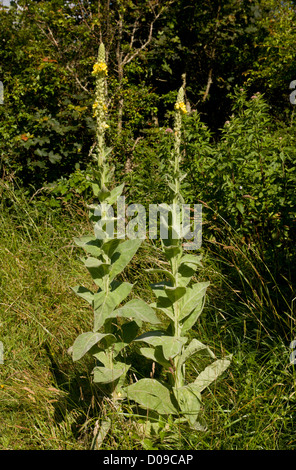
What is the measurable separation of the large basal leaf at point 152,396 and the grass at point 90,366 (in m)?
0.09

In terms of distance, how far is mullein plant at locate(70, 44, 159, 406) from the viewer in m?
1.95

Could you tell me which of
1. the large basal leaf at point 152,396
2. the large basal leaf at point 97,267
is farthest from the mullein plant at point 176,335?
the large basal leaf at point 97,267

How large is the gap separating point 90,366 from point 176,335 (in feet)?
2.32

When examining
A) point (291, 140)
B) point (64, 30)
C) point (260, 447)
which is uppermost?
point (64, 30)

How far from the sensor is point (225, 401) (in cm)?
217

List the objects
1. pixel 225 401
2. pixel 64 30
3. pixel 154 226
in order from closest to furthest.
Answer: pixel 225 401, pixel 154 226, pixel 64 30

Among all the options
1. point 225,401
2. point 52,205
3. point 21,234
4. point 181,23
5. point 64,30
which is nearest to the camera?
point 225,401

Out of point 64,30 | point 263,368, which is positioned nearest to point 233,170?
point 263,368

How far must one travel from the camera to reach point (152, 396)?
200cm

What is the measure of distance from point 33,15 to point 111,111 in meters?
1.51

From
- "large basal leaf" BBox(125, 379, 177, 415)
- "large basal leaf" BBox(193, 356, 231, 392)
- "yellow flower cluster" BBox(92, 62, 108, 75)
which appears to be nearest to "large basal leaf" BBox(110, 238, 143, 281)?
"large basal leaf" BBox(125, 379, 177, 415)

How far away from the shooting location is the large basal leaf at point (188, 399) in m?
1.97

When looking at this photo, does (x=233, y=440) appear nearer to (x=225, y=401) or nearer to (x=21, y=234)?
(x=225, y=401)

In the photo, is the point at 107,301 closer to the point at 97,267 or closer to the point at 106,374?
the point at 97,267
